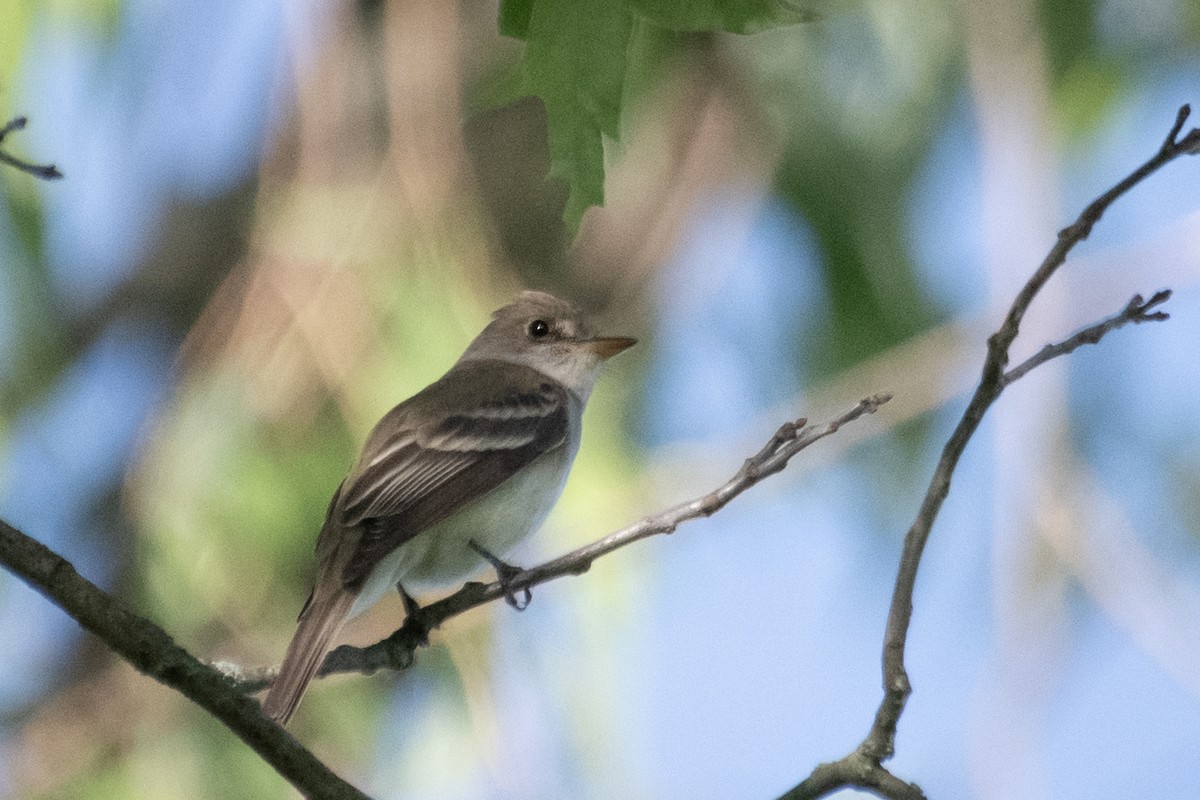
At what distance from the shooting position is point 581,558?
2.69 meters

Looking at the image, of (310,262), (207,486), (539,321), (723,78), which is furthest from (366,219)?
(723,78)

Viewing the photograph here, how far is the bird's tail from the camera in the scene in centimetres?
289

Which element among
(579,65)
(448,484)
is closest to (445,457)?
(448,484)

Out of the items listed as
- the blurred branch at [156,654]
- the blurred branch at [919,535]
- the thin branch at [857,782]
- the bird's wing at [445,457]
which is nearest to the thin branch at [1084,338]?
the blurred branch at [919,535]

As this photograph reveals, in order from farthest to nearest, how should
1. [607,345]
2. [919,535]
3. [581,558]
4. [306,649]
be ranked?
1. [607,345]
2. [306,649]
3. [581,558]
4. [919,535]

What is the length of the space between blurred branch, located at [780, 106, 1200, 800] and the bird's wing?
1.56m

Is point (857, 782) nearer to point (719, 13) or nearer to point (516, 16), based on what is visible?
point (719, 13)

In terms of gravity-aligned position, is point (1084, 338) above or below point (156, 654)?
above

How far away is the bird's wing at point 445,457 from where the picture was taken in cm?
364

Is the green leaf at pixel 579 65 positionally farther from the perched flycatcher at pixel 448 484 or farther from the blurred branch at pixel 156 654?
the perched flycatcher at pixel 448 484

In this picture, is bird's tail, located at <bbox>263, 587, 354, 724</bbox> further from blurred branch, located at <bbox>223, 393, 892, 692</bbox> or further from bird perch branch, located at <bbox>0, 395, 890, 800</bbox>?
bird perch branch, located at <bbox>0, 395, 890, 800</bbox>

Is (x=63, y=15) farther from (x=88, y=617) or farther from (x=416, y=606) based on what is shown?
(x=88, y=617)

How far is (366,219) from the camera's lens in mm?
4965

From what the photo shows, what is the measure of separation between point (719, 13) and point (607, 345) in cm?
253
